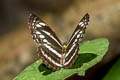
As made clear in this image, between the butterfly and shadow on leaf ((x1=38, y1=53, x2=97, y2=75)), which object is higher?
the butterfly

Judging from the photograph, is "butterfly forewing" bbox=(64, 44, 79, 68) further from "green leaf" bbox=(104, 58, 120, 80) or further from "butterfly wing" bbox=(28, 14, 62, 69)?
"green leaf" bbox=(104, 58, 120, 80)

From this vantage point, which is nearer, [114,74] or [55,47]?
[55,47]

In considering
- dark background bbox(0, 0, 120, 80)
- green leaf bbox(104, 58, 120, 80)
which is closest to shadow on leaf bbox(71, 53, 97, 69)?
green leaf bbox(104, 58, 120, 80)

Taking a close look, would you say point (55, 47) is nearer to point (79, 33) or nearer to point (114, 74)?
point (79, 33)

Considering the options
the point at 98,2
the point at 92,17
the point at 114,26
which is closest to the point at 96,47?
the point at 114,26

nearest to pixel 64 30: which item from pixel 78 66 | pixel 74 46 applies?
pixel 74 46

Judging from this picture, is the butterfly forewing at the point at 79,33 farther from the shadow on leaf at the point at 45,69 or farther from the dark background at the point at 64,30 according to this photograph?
the dark background at the point at 64,30

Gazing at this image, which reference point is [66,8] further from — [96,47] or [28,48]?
[96,47]
